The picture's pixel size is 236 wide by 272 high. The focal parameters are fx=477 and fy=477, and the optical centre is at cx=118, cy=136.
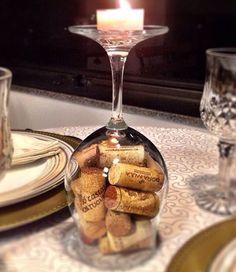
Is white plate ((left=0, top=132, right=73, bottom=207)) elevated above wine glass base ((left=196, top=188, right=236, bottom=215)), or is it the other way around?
white plate ((left=0, top=132, right=73, bottom=207))

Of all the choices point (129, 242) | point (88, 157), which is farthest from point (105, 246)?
point (88, 157)

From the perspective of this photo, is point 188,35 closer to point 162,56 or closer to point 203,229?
point 162,56

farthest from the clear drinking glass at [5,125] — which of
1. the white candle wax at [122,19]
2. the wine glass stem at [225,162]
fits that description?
the wine glass stem at [225,162]

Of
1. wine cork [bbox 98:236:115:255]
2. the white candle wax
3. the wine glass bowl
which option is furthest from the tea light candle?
wine cork [bbox 98:236:115:255]

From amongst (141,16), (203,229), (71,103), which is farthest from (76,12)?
(203,229)

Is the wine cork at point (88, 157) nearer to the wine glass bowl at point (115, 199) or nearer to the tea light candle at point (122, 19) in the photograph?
the wine glass bowl at point (115, 199)

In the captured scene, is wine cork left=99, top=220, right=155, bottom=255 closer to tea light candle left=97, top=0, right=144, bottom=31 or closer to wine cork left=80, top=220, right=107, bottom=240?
wine cork left=80, top=220, right=107, bottom=240

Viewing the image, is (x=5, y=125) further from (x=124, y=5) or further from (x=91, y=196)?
(x=124, y=5)

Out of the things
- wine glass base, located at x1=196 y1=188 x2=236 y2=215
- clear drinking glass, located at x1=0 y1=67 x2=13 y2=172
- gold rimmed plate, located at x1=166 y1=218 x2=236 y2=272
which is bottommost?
wine glass base, located at x1=196 y1=188 x2=236 y2=215
